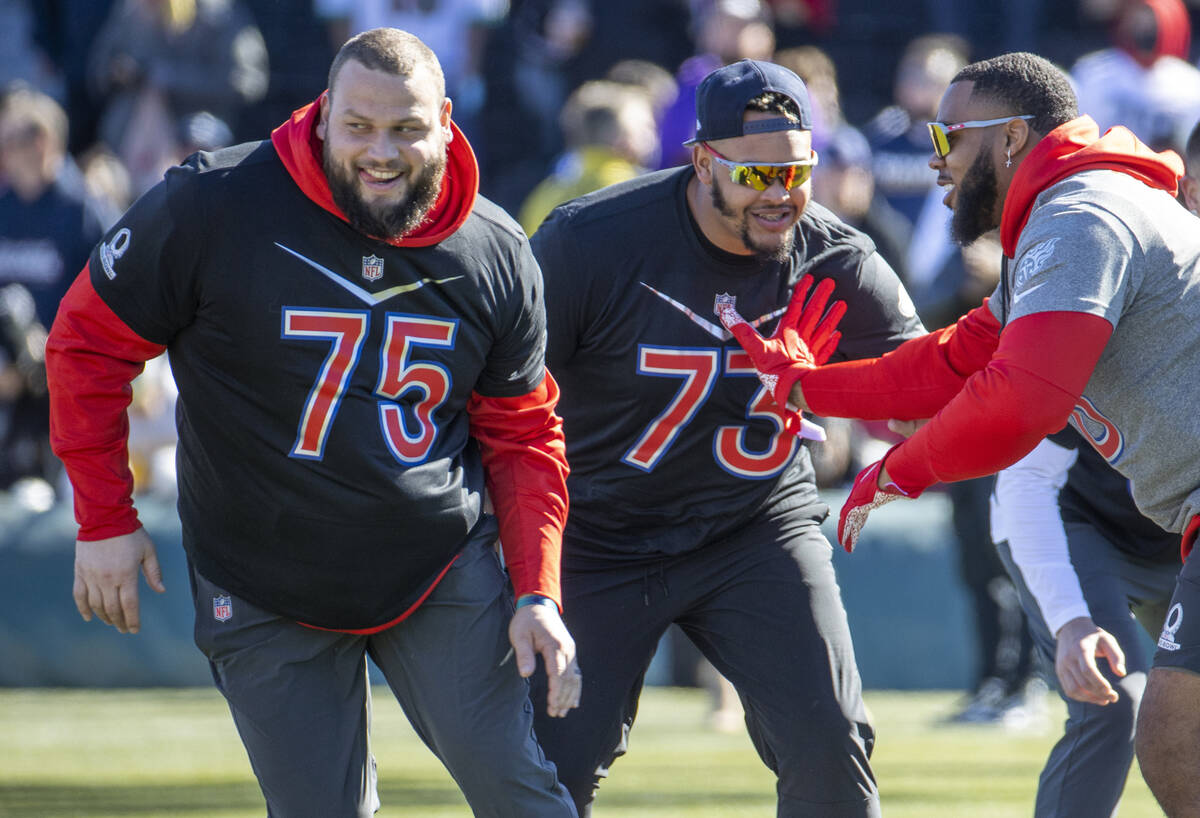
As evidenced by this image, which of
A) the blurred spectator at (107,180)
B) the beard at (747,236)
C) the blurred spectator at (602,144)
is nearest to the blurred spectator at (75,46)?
the blurred spectator at (107,180)

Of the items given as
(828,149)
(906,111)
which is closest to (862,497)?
(828,149)

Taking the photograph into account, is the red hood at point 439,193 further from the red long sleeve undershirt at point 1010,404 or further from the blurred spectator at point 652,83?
the blurred spectator at point 652,83

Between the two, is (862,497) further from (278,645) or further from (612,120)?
(612,120)

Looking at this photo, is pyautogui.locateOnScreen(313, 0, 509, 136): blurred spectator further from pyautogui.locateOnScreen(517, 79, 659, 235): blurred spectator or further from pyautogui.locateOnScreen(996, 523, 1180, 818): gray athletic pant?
pyautogui.locateOnScreen(996, 523, 1180, 818): gray athletic pant

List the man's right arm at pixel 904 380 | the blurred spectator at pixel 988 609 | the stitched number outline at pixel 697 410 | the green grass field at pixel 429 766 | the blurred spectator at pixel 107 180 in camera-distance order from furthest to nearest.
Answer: the blurred spectator at pixel 107 180 → the blurred spectator at pixel 988 609 → the green grass field at pixel 429 766 → the stitched number outline at pixel 697 410 → the man's right arm at pixel 904 380

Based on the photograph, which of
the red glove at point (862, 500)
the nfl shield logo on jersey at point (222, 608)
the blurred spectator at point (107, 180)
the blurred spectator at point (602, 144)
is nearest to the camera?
the nfl shield logo on jersey at point (222, 608)

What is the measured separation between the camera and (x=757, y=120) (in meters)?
4.50

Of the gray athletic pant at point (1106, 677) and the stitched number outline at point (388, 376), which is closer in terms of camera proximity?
the stitched number outline at point (388, 376)

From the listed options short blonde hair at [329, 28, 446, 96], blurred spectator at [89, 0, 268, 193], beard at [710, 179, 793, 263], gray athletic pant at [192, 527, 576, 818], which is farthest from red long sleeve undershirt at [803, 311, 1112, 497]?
blurred spectator at [89, 0, 268, 193]

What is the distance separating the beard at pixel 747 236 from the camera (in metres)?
4.48

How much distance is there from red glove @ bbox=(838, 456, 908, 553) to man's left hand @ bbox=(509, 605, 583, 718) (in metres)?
0.78

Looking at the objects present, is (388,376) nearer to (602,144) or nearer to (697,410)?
(697,410)

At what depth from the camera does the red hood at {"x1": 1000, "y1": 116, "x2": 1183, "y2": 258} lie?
3.92 meters

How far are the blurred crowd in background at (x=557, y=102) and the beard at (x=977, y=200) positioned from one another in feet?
12.2
